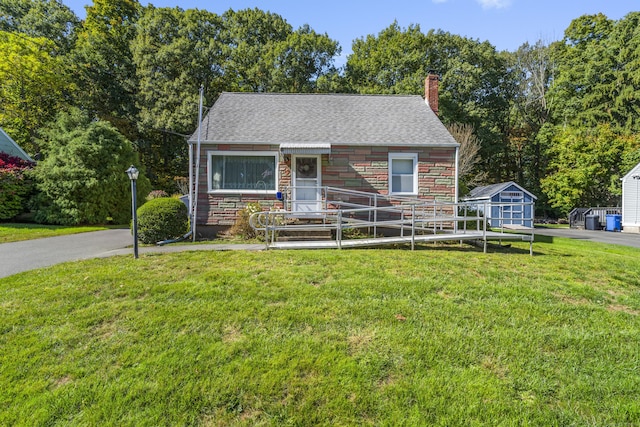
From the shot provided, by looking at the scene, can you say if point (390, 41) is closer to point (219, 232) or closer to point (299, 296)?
point (219, 232)

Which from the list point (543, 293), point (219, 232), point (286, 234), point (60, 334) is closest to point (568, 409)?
point (543, 293)

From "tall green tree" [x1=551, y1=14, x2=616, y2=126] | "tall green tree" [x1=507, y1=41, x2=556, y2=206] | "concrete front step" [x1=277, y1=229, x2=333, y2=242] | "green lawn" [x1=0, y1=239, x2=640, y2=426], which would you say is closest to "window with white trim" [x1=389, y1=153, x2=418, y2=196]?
"concrete front step" [x1=277, y1=229, x2=333, y2=242]

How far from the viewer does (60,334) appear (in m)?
3.60

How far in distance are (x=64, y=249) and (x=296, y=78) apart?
23.2 metres

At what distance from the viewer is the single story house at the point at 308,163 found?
11.2m

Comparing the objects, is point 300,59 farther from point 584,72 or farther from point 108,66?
point 584,72

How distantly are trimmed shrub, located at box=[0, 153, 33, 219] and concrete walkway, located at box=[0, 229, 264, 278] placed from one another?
19.0 ft

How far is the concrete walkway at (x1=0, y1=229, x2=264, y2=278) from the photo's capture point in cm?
664

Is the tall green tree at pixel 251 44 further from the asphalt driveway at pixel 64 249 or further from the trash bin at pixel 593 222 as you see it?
the trash bin at pixel 593 222

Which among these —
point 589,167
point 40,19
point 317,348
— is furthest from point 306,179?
point 40,19

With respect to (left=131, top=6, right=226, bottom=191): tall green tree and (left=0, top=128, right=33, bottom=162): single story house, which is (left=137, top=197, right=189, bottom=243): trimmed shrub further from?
(left=131, top=6, right=226, bottom=191): tall green tree

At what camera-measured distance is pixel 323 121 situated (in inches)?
494

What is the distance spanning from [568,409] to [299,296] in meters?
3.04

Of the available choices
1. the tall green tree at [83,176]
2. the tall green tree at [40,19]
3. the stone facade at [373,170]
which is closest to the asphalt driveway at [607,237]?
the stone facade at [373,170]
